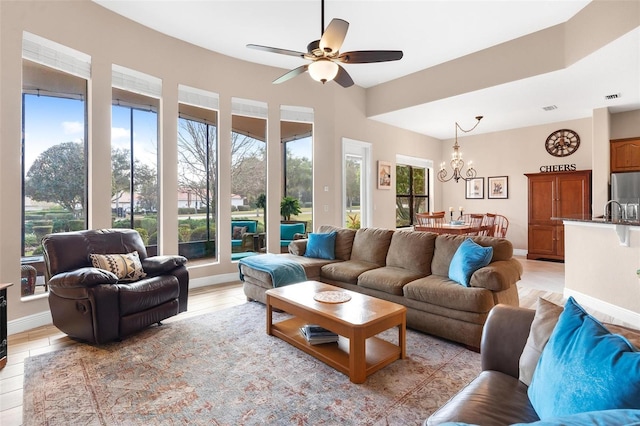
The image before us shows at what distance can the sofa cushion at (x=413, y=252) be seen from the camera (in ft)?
11.6

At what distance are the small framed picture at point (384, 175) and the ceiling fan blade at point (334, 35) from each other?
4.29 metres

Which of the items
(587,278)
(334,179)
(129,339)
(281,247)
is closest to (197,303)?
(129,339)

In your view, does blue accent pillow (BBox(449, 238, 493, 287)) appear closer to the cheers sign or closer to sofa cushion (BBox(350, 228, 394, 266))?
sofa cushion (BBox(350, 228, 394, 266))

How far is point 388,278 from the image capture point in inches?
131

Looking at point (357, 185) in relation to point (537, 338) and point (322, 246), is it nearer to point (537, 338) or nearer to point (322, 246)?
point (322, 246)

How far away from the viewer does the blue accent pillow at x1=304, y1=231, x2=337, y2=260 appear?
4.38m

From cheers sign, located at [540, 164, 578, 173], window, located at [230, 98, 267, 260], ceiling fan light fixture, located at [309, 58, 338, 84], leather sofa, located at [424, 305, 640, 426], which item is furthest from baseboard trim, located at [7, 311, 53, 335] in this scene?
A: cheers sign, located at [540, 164, 578, 173]

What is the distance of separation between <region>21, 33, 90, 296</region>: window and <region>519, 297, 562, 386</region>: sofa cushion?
4.41m

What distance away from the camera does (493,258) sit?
3.16 metres

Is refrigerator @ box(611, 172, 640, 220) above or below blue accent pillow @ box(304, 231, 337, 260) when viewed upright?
above

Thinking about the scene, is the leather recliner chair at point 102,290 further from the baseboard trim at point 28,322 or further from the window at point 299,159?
the window at point 299,159

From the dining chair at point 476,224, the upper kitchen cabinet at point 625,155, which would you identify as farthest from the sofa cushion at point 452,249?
the upper kitchen cabinet at point 625,155

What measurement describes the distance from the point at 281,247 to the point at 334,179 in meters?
1.63

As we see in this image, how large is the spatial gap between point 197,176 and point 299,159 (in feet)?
6.02
